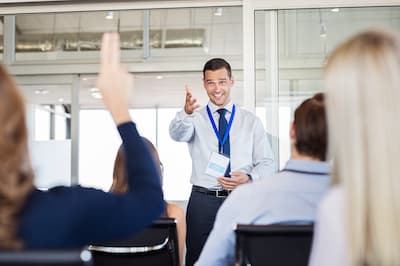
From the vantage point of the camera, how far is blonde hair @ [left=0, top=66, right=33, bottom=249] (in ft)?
3.16

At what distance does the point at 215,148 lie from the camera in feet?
11.9

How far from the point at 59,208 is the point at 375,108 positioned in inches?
24.1

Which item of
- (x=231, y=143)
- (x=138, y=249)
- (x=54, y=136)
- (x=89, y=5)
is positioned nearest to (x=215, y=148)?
(x=231, y=143)

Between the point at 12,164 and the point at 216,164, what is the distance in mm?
2575

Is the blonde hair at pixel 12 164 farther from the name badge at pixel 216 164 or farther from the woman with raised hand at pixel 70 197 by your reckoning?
the name badge at pixel 216 164

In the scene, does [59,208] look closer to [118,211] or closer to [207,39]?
[118,211]

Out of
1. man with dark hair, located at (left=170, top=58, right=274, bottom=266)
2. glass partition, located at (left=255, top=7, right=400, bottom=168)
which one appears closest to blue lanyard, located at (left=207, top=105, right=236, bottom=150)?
man with dark hair, located at (left=170, top=58, right=274, bottom=266)

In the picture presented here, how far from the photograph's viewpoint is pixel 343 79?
1.06 metres

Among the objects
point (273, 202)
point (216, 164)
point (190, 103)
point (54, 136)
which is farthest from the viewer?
point (54, 136)

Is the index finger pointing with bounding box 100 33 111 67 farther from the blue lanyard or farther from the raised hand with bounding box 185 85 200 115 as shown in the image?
the blue lanyard

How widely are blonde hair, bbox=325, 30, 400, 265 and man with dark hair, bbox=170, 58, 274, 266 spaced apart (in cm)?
237

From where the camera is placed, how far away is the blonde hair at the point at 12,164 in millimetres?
963

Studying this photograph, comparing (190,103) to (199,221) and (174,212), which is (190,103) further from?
(174,212)

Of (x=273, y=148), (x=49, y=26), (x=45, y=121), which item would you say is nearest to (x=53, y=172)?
(x=45, y=121)
